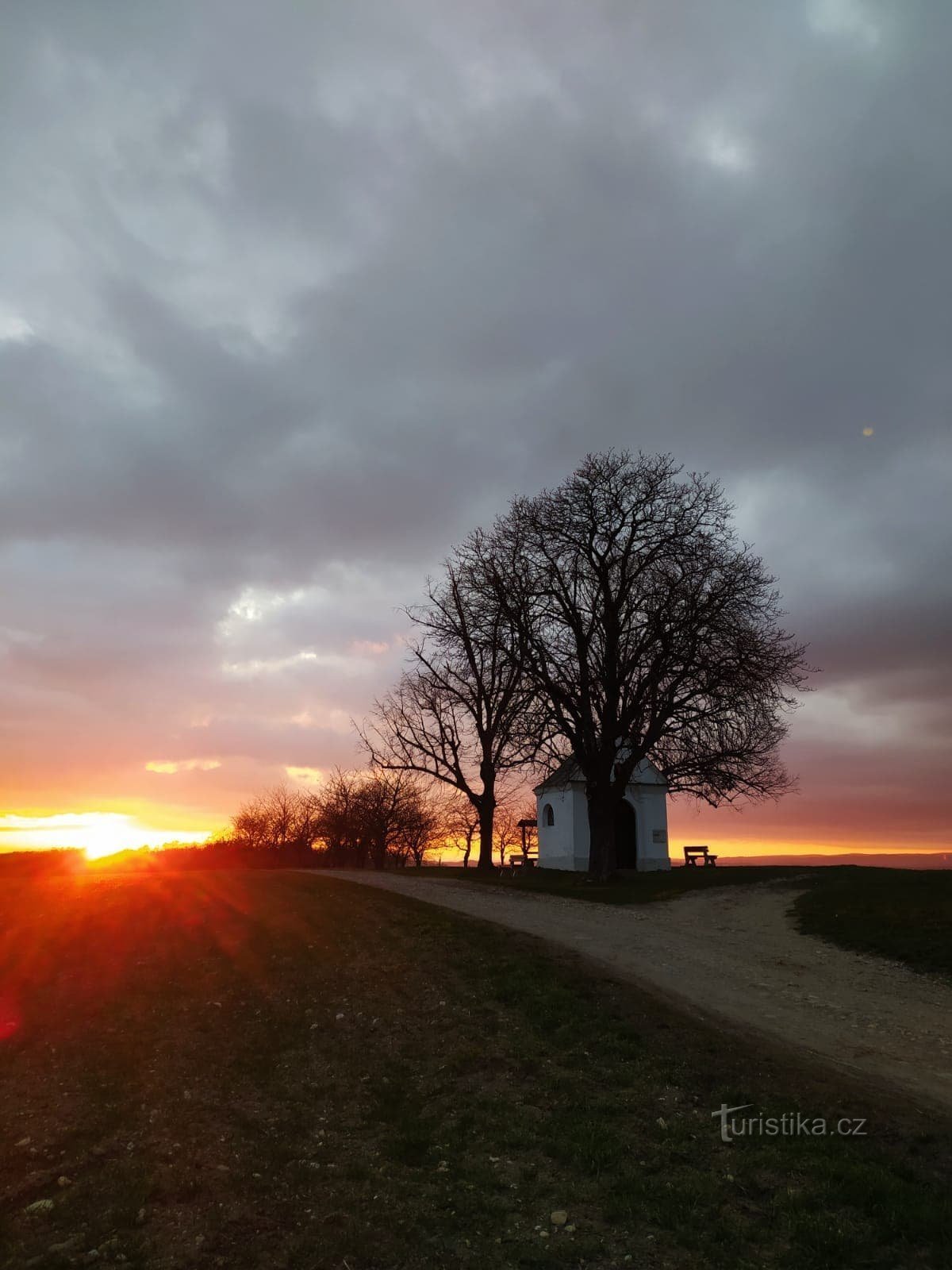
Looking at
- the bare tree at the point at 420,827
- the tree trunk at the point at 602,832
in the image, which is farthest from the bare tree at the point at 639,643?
the bare tree at the point at 420,827

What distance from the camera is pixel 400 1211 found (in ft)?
26.2

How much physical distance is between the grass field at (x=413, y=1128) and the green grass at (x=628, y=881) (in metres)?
11.0

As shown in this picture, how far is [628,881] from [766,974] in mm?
16141

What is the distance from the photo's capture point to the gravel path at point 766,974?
1119 centimetres

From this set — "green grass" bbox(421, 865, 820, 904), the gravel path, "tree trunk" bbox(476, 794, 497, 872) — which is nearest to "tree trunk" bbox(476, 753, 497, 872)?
"tree trunk" bbox(476, 794, 497, 872)

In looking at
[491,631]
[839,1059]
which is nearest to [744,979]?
[839,1059]

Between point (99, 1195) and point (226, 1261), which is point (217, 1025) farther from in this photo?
point (226, 1261)

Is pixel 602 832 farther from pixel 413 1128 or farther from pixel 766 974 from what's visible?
pixel 413 1128

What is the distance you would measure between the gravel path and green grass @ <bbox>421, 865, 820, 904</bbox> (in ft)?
6.27

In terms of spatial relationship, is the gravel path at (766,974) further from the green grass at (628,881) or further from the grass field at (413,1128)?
the green grass at (628,881)

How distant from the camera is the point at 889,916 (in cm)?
1962

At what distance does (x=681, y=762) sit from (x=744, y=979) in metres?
15.5

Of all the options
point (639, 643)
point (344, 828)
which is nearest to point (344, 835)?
point (344, 828)

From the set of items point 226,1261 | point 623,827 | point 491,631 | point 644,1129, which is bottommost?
point 226,1261
